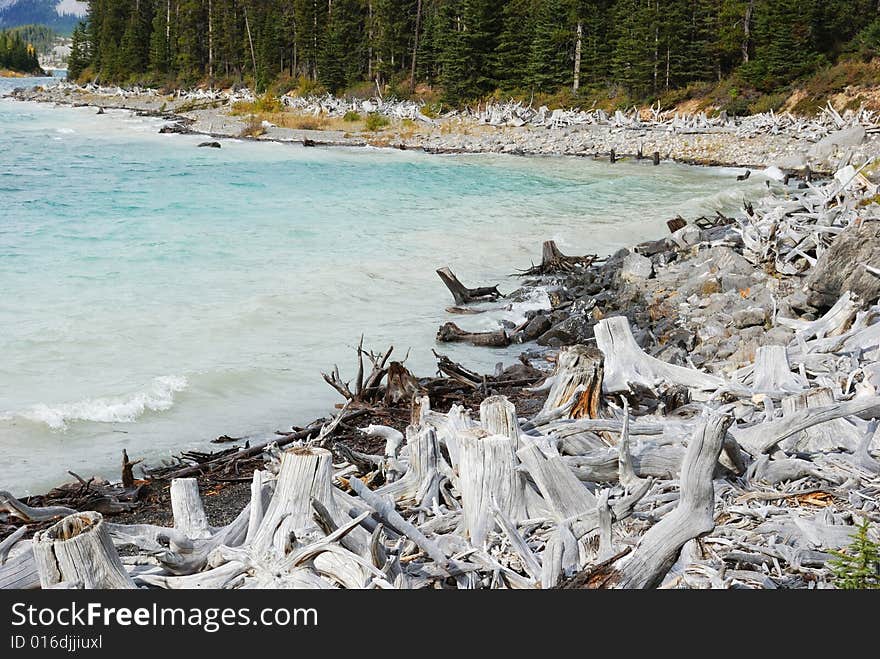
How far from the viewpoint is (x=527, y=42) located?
53.4 m

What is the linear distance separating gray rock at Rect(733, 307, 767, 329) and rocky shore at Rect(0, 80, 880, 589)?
1.18 metres

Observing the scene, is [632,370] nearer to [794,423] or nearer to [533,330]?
[794,423]

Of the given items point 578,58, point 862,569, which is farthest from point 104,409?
point 578,58

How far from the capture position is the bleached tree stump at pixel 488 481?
3389 mm

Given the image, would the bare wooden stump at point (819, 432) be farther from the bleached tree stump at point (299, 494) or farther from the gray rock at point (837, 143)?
the gray rock at point (837, 143)

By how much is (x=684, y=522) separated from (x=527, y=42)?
5378 centimetres

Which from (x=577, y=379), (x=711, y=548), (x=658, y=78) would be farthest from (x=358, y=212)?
(x=658, y=78)

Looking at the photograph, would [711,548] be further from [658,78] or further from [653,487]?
[658,78]

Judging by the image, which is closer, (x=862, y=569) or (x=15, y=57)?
(x=862, y=569)

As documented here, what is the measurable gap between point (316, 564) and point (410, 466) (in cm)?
110

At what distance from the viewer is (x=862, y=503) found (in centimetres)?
359

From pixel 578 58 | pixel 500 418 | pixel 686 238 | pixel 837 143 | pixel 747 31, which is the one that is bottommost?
pixel 500 418

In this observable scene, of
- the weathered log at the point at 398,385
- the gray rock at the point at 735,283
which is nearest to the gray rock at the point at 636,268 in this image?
the gray rock at the point at 735,283

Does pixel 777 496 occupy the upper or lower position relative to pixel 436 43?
lower
